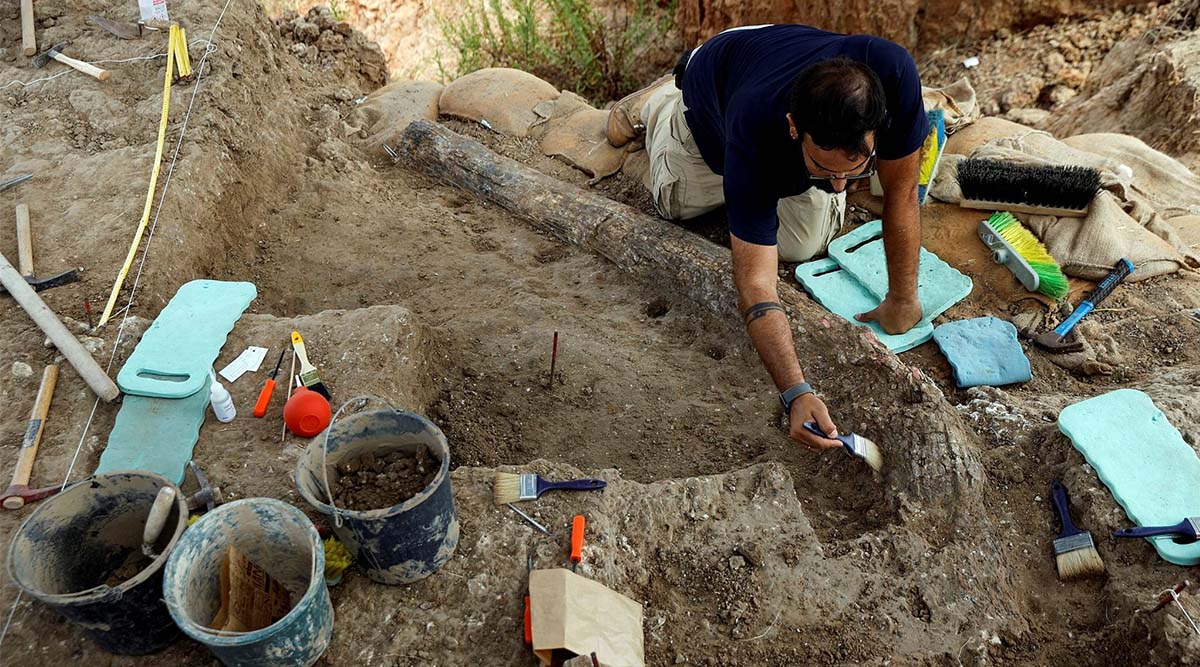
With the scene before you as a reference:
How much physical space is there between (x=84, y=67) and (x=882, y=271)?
14.9 ft

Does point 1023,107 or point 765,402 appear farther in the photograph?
point 1023,107

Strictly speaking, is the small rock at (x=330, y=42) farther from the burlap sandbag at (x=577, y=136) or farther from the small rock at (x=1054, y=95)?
the small rock at (x=1054, y=95)

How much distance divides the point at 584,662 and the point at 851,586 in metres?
0.88

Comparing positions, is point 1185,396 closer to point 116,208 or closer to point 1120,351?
point 1120,351

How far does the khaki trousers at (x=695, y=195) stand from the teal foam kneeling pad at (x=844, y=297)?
0.12 m

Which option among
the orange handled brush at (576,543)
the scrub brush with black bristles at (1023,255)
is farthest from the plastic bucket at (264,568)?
the scrub brush with black bristles at (1023,255)

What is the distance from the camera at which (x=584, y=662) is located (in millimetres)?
1915

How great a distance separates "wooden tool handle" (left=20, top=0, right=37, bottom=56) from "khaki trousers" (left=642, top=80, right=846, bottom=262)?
12.1 ft

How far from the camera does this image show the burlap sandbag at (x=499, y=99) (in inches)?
214

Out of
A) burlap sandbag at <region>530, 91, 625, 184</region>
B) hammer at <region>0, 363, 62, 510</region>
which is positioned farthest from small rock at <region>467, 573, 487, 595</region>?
burlap sandbag at <region>530, 91, 625, 184</region>

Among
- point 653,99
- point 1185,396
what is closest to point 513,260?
point 653,99

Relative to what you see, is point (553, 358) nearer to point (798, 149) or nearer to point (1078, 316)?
point (798, 149)

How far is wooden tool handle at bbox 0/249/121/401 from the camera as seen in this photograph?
2725mm

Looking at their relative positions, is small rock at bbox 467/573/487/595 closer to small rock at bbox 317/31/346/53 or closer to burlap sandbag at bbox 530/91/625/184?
burlap sandbag at bbox 530/91/625/184
